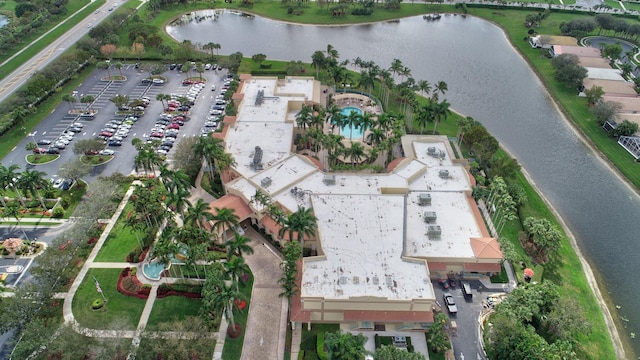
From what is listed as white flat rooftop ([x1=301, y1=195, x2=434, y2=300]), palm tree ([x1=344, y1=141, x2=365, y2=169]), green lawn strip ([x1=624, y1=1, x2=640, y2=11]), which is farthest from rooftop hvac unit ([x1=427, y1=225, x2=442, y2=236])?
green lawn strip ([x1=624, y1=1, x2=640, y2=11])

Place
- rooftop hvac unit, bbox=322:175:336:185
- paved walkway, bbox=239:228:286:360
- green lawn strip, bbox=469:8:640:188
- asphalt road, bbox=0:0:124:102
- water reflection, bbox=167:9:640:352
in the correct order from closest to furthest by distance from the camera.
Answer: paved walkway, bbox=239:228:286:360 → rooftop hvac unit, bbox=322:175:336:185 → water reflection, bbox=167:9:640:352 → green lawn strip, bbox=469:8:640:188 → asphalt road, bbox=0:0:124:102

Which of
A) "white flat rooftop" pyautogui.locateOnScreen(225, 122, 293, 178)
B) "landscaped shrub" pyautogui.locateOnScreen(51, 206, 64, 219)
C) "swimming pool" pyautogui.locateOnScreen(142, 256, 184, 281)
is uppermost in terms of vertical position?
"white flat rooftop" pyautogui.locateOnScreen(225, 122, 293, 178)

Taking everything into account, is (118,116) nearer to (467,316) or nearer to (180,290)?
(180,290)

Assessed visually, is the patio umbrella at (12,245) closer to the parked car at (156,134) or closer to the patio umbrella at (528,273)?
the parked car at (156,134)

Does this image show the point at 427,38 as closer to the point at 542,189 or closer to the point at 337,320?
the point at 542,189

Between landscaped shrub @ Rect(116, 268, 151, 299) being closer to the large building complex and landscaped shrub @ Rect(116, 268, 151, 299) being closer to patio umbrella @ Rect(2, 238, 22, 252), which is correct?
the large building complex

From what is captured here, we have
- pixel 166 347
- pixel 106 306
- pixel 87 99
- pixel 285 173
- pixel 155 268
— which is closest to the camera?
pixel 166 347

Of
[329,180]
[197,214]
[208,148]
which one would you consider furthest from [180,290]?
[329,180]
